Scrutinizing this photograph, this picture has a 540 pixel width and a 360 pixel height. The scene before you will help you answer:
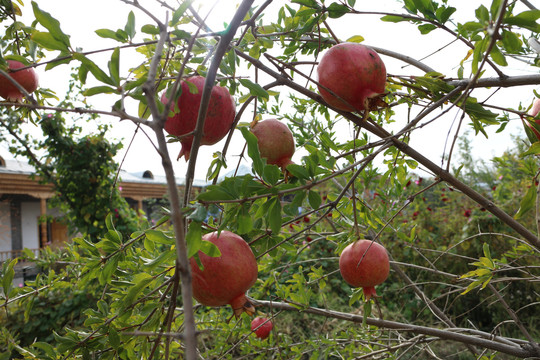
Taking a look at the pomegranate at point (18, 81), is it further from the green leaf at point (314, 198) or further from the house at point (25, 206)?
the house at point (25, 206)

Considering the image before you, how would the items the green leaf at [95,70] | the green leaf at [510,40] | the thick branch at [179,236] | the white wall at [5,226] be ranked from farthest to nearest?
the white wall at [5,226], the green leaf at [510,40], the green leaf at [95,70], the thick branch at [179,236]

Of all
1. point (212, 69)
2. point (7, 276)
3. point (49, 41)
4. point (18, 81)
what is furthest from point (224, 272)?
point (18, 81)

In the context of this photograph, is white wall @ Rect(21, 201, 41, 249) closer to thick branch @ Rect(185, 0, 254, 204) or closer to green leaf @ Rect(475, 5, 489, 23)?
thick branch @ Rect(185, 0, 254, 204)

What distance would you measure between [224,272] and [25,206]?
10.2 m

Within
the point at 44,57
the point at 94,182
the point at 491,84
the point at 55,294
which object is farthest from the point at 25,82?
the point at 94,182

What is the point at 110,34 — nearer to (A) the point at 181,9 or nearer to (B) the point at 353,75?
(A) the point at 181,9

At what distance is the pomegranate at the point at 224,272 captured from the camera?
0.56 meters

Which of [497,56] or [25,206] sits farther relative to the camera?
[25,206]

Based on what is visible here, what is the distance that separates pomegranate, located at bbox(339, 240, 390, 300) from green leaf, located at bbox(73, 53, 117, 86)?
1.99ft

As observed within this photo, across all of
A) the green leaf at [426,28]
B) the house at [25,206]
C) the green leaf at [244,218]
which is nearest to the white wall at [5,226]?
the house at [25,206]

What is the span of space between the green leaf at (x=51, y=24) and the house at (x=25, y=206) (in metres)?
7.17

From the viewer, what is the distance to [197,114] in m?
0.63

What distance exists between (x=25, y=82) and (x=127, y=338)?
737 millimetres

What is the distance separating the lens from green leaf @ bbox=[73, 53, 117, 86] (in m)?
0.43
